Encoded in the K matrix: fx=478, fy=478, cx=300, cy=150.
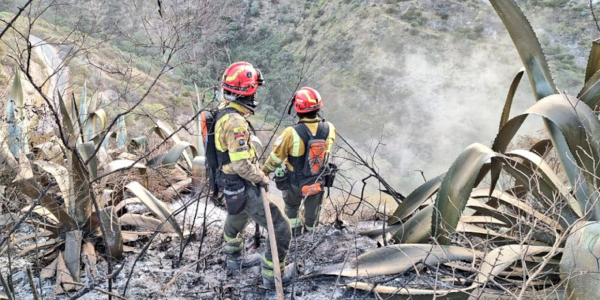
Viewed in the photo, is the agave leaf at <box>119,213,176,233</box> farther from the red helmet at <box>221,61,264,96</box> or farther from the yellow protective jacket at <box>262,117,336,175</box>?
the red helmet at <box>221,61,264,96</box>

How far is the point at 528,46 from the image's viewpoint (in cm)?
295

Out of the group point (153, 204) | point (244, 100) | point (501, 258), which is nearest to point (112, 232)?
point (153, 204)

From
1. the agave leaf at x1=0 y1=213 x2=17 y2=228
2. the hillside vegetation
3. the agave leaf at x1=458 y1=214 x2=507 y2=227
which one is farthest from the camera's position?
the hillside vegetation

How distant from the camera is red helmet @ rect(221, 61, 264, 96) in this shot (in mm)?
3232

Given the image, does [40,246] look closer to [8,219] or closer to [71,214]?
[71,214]

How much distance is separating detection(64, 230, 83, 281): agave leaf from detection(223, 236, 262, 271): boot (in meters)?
1.01

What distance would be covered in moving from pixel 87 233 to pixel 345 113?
20.5 m

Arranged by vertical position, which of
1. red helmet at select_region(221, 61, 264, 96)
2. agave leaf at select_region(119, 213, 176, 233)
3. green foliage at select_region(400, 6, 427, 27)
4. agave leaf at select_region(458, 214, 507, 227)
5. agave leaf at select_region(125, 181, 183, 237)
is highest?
green foliage at select_region(400, 6, 427, 27)

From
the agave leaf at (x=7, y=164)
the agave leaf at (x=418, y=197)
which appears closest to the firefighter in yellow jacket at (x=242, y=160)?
the agave leaf at (x=418, y=197)

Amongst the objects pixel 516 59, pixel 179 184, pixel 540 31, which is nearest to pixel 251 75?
pixel 179 184

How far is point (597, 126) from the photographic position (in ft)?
8.05

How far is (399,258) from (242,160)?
1.15 metres

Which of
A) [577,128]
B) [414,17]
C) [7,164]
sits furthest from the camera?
[414,17]

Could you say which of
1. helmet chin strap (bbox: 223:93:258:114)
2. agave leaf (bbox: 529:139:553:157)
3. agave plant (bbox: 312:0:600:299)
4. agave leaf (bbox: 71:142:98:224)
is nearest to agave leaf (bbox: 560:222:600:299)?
agave plant (bbox: 312:0:600:299)
